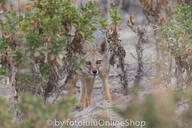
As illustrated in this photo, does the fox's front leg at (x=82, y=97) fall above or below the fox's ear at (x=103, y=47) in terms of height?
below

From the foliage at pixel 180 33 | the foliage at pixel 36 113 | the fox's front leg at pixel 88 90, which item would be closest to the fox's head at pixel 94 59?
the fox's front leg at pixel 88 90

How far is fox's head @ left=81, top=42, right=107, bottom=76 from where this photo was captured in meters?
6.97

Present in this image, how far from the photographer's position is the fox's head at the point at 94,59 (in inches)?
274

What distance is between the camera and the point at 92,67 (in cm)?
699

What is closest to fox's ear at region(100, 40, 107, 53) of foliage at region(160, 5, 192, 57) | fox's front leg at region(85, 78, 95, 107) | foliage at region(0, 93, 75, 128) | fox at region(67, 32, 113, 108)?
fox at region(67, 32, 113, 108)

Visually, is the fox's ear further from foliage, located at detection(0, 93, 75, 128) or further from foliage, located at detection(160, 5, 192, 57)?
foliage, located at detection(0, 93, 75, 128)

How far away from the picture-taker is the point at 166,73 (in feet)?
20.9

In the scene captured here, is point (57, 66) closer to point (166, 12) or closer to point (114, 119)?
point (114, 119)

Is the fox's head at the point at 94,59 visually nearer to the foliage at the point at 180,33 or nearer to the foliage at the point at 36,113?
the foliage at the point at 180,33

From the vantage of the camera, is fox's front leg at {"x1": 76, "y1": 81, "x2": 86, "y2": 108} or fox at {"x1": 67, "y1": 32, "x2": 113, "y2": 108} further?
fox's front leg at {"x1": 76, "y1": 81, "x2": 86, "y2": 108}

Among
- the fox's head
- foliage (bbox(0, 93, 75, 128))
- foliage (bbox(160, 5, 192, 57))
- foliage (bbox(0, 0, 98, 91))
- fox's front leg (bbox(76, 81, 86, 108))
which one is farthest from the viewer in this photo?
Answer: fox's front leg (bbox(76, 81, 86, 108))

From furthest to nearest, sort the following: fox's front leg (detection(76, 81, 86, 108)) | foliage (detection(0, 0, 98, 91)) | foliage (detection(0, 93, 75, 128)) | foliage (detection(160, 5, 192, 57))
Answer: fox's front leg (detection(76, 81, 86, 108)) → foliage (detection(160, 5, 192, 57)) → foliage (detection(0, 0, 98, 91)) → foliage (detection(0, 93, 75, 128))

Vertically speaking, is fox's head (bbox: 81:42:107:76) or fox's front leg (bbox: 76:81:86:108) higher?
fox's head (bbox: 81:42:107:76)

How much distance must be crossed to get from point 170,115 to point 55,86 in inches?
96.1
